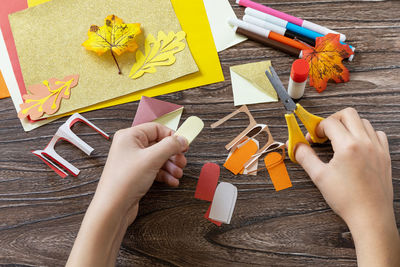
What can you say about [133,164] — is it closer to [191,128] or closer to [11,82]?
[191,128]

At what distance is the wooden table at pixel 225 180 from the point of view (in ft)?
1.99

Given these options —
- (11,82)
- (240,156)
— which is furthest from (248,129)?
(11,82)

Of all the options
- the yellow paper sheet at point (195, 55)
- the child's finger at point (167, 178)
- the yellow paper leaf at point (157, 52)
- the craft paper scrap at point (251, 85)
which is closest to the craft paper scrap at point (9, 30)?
the yellow paper sheet at point (195, 55)

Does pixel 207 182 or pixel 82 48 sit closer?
pixel 207 182

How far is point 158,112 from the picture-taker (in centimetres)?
73

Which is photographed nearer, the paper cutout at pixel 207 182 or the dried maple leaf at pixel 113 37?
the paper cutout at pixel 207 182

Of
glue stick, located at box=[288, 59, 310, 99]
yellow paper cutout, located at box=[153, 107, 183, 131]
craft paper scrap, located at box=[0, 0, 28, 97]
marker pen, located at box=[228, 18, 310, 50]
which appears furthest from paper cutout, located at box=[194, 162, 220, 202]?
craft paper scrap, located at box=[0, 0, 28, 97]

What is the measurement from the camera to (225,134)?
2.30 ft

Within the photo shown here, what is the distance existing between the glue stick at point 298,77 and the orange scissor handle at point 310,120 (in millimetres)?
77

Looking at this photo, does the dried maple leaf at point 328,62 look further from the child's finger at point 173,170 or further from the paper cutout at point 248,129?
the child's finger at point 173,170

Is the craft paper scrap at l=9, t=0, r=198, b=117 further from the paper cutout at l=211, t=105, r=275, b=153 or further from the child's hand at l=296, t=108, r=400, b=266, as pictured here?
the child's hand at l=296, t=108, r=400, b=266

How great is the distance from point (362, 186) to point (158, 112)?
17.6 inches

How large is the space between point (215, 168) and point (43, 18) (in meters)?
0.63

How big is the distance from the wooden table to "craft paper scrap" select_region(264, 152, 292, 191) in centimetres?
1
